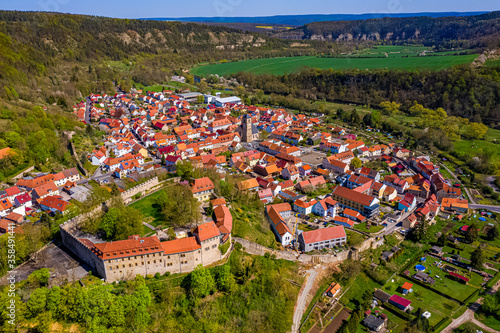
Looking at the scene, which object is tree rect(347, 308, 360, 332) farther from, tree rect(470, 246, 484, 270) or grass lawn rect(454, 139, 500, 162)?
grass lawn rect(454, 139, 500, 162)

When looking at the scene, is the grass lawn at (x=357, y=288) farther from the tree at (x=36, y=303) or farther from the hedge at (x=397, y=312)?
the tree at (x=36, y=303)

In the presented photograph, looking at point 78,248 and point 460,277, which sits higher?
point 78,248

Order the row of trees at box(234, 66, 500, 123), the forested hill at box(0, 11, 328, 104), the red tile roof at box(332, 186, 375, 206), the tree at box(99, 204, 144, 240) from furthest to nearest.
Result: the row of trees at box(234, 66, 500, 123)
the forested hill at box(0, 11, 328, 104)
the red tile roof at box(332, 186, 375, 206)
the tree at box(99, 204, 144, 240)

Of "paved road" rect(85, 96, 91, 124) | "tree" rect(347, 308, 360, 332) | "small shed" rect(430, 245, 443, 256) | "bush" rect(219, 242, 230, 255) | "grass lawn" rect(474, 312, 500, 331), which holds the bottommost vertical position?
"grass lawn" rect(474, 312, 500, 331)

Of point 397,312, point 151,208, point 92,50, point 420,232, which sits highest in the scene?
point 92,50

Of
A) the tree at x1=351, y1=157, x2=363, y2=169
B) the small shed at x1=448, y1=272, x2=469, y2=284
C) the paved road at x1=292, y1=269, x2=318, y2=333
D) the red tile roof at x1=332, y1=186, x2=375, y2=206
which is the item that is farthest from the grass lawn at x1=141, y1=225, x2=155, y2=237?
the tree at x1=351, y1=157, x2=363, y2=169

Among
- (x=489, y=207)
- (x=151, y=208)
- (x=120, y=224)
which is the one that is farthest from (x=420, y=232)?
(x=120, y=224)

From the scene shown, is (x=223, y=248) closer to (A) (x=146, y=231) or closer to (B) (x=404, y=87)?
(A) (x=146, y=231)

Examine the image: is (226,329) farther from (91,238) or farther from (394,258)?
(394,258)
